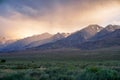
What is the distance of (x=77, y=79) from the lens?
2164 cm

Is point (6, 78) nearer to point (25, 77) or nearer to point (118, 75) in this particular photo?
point (25, 77)

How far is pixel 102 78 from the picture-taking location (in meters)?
21.0

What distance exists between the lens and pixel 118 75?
70.2 feet

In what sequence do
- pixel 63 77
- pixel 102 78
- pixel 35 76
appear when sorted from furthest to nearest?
pixel 35 76
pixel 63 77
pixel 102 78

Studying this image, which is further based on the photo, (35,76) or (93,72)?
(35,76)

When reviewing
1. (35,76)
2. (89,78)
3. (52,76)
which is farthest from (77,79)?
(35,76)

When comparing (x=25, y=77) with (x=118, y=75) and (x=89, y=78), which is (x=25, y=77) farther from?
(x=118, y=75)

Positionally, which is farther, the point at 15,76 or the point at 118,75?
the point at 15,76

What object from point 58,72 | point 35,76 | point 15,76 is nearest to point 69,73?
point 58,72

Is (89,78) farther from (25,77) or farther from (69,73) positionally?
(25,77)

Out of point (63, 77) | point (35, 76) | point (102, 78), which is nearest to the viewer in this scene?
point (102, 78)

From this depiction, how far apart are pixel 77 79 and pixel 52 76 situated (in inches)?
109

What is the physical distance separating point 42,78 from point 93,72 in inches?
176

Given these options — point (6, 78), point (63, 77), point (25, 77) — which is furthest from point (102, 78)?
point (6, 78)
